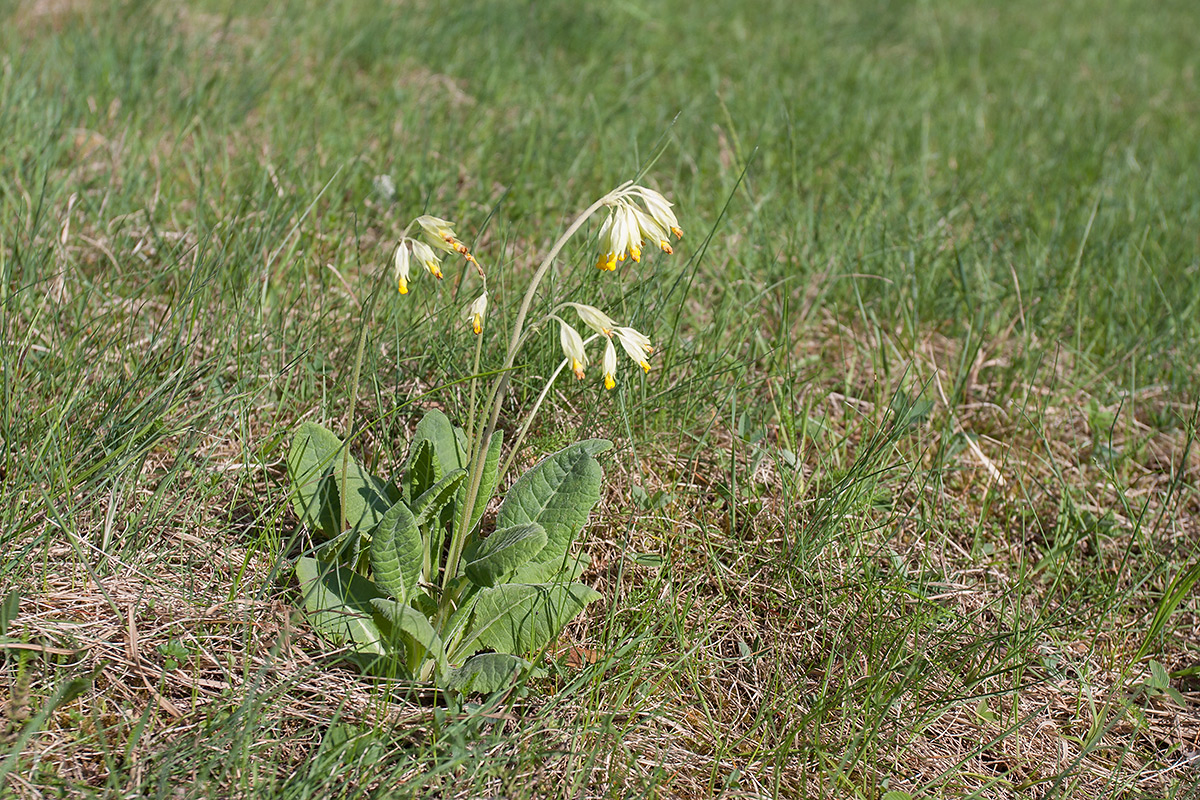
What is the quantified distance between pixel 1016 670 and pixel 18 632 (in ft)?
6.00

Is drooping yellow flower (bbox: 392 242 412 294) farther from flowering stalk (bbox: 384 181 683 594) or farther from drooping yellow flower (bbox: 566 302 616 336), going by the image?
drooping yellow flower (bbox: 566 302 616 336)

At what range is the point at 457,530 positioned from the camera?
1692 millimetres

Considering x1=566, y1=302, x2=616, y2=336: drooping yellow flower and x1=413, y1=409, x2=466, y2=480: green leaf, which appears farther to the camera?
x1=413, y1=409, x2=466, y2=480: green leaf

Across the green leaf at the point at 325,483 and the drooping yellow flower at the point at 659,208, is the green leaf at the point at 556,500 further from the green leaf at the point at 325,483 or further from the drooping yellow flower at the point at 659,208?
the drooping yellow flower at the point at 659,208

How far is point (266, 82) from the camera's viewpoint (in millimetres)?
3564

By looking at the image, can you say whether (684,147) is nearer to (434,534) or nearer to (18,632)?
(434,534)

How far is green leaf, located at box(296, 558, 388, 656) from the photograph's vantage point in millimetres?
1633

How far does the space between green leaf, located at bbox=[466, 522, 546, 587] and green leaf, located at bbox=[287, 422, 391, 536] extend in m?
0.24

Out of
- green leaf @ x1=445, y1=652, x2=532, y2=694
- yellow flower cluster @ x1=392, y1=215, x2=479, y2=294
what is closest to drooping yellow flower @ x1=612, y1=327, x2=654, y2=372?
yellow flower cluster @ x1=392, y1=215, x2=479, y2=294

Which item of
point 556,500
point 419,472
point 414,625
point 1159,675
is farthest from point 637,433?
point 1159,675

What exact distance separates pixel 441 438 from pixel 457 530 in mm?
242

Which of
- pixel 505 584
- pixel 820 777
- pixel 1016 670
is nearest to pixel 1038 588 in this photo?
pixel 1016 670

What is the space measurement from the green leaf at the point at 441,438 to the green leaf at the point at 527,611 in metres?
0.29

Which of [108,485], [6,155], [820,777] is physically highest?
[6,155]
